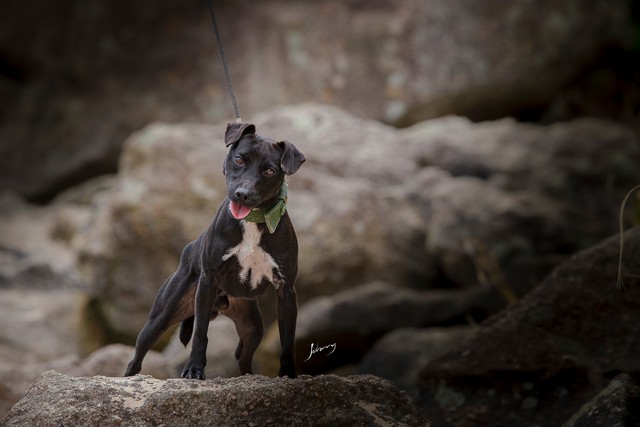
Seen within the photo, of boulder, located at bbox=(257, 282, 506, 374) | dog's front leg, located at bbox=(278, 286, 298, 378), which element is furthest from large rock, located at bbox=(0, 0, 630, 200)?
dog's front leg, located at bbox=(278, 286, 298, 378)

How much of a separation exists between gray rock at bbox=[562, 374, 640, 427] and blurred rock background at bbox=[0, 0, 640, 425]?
2.73 m

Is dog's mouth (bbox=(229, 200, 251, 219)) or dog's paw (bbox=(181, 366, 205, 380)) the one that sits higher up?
dog's mouth (bbox=(229, 200, 251, 219))

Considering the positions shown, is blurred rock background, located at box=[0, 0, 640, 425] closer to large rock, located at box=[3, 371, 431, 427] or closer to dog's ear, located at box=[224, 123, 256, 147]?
large rock, located at box=[3, 371, 431, 427]

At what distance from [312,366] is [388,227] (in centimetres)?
241

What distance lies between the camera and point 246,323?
5.06 meters

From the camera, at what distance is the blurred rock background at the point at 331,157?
9.40 meters

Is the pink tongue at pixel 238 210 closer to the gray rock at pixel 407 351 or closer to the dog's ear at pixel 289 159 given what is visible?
the dog's ear at pixel 289 159

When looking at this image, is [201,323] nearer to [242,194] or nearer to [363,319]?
[242,194]

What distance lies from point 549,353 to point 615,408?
1188 millimetres

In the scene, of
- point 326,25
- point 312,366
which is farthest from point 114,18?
point 312,366

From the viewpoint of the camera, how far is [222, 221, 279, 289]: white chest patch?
179 inches

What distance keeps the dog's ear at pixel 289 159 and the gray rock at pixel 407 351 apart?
12.7 ft

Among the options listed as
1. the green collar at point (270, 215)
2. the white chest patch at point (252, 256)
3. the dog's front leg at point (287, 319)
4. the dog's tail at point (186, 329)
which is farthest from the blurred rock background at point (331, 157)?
the green collar at point (270, 215)

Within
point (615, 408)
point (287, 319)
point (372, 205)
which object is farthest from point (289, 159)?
point (372, 205)
